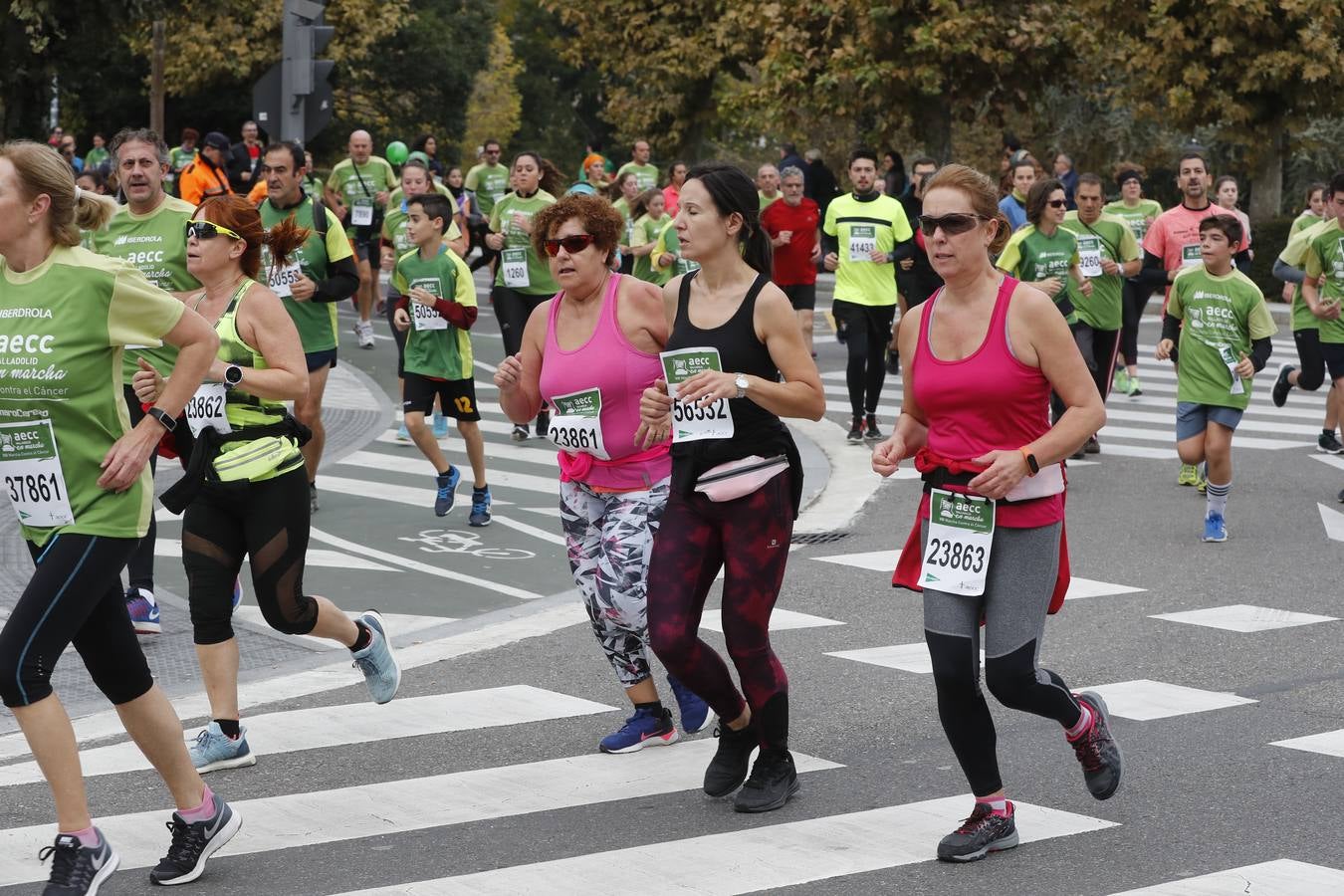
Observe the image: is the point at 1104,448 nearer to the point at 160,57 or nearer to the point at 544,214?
the point at 544,214

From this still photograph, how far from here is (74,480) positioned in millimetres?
4914

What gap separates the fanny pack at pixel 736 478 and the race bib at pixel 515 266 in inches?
378

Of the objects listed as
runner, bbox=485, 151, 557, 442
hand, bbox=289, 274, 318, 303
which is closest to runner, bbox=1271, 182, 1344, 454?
runner, bbox=485, 151, 557, 442

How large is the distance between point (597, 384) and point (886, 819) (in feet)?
5.20

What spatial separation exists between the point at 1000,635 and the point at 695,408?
1.12m

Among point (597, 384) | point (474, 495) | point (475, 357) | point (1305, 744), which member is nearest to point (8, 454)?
point (597, 384)

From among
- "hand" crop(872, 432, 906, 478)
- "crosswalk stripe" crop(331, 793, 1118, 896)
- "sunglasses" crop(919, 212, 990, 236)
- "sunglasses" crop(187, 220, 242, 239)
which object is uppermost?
"sunglasses" crop(919, 212, 990, 236)

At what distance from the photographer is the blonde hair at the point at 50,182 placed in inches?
193

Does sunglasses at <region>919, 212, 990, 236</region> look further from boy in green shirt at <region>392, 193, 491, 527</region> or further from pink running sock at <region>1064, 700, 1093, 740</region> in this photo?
boy in green shirt at <region>392, 193, 491, 527</region>

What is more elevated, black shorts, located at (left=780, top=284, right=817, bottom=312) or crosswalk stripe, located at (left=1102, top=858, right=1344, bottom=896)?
black shorts, located at (left=780, top=284, right=817, bottom=312)

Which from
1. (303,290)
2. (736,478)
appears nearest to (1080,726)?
(736,478)

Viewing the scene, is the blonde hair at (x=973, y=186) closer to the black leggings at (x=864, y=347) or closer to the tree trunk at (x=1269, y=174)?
the black leggings at (x=864, y=347)

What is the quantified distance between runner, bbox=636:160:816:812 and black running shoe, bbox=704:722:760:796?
12 mm

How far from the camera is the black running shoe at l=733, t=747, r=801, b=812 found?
5734mm
